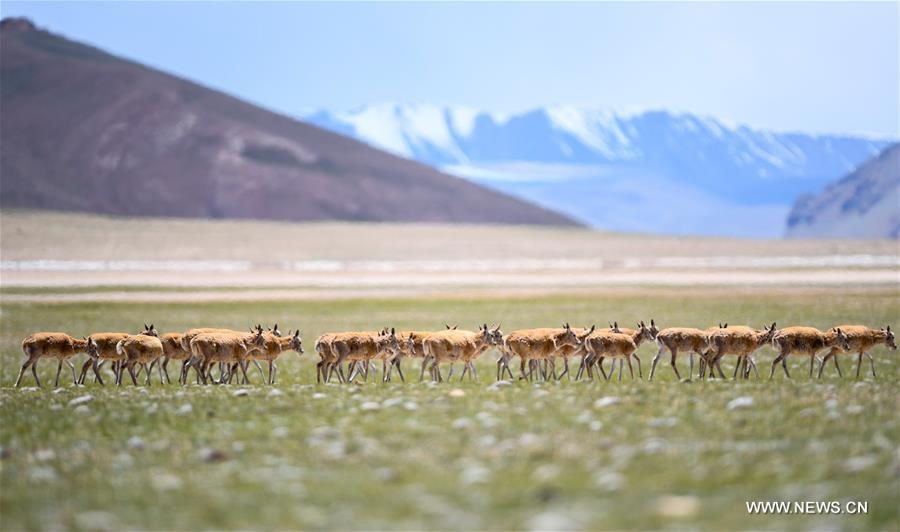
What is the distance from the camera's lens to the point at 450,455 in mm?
9969

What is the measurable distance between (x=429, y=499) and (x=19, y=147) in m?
155

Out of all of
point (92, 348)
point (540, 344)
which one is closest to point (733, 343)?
point (540, 344)

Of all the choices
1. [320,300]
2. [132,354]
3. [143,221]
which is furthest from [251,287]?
[143,221]

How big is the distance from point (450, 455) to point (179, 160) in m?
156

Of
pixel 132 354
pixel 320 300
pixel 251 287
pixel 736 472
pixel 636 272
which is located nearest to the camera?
pixel 736 472

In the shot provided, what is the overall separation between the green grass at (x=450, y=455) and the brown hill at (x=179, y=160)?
136 meters

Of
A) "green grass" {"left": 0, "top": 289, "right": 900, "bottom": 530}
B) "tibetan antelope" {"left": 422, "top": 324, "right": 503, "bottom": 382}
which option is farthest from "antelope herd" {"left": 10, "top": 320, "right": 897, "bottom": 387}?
"green grass" {"left": 0, "top": 289, "right": 900, "bottom": 530}

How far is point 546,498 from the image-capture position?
8.38m

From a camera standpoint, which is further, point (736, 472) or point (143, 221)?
point (143, 221)

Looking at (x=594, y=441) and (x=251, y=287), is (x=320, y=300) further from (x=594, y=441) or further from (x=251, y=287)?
(x=594, y=441)

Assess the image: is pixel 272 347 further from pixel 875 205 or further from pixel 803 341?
pixel 875 205

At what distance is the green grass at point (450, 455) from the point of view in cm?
813

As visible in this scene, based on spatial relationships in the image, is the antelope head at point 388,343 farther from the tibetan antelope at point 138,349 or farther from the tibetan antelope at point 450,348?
the tibetan antelope at point 138,349

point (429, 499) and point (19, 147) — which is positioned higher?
point (19, 147)
